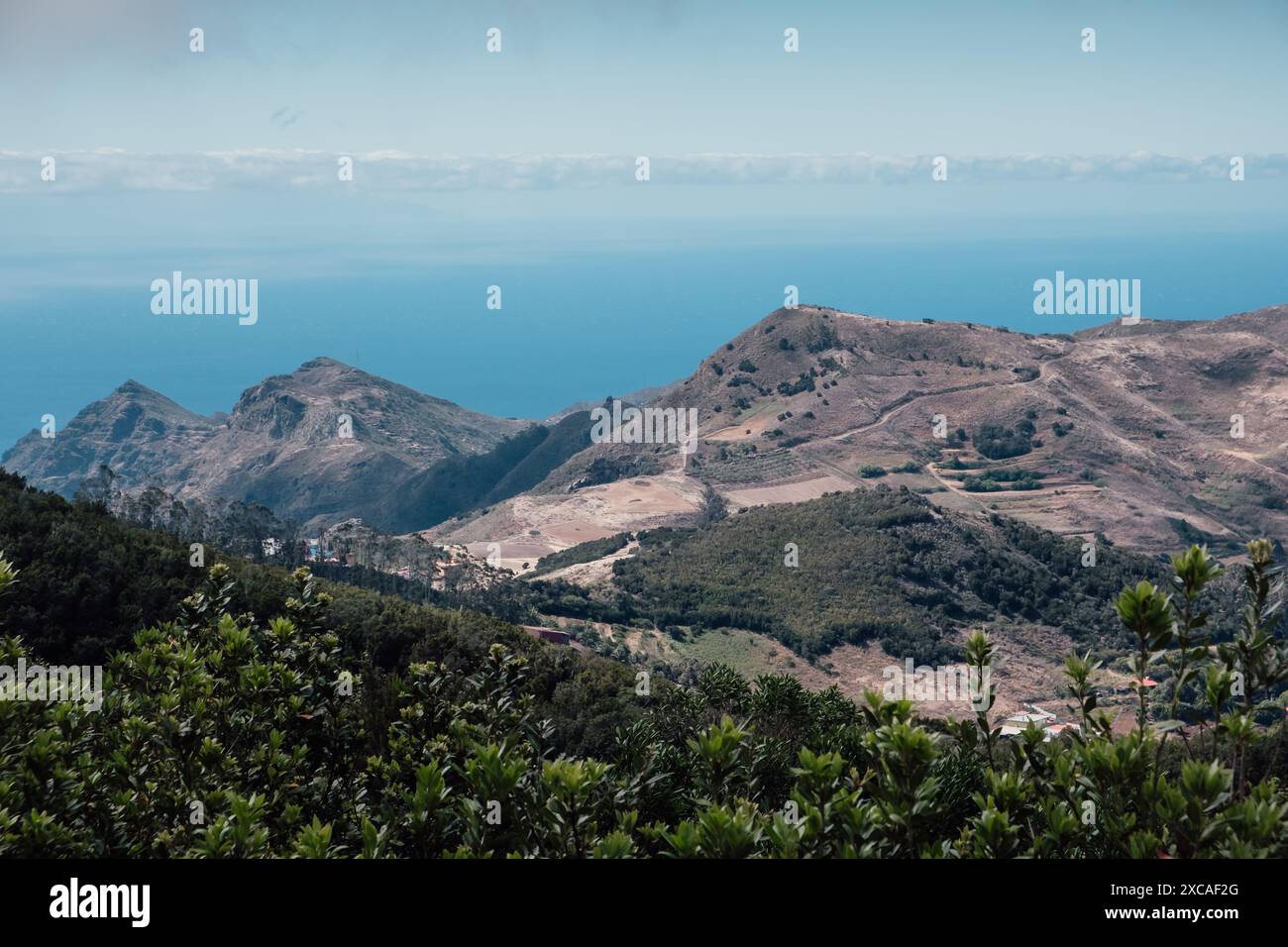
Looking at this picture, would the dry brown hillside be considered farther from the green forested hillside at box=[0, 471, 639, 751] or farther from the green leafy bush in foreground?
the green leafy bush in foreground

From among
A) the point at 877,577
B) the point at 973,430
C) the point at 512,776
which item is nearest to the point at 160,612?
the point at 512,776

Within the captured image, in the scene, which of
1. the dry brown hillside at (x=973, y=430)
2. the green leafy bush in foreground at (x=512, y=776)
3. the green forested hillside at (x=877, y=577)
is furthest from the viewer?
the dry brown hillside at (x=973, y=430)

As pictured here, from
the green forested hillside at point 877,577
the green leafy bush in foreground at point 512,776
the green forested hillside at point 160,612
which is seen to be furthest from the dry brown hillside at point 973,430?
the green leafy bush in foreground at point 512,776

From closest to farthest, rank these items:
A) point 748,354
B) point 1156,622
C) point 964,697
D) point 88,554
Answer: point 1156,622 → point 88,554 → point 964,697 → point 748,354

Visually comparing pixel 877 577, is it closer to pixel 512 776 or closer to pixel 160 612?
pixel 160 612

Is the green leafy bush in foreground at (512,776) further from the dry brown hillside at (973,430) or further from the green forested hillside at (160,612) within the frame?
the dry brown hillside at (973,430)

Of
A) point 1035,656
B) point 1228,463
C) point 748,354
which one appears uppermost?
point 748,354

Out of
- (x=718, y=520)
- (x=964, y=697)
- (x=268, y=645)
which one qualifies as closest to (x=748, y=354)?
(x=718, y=520)
